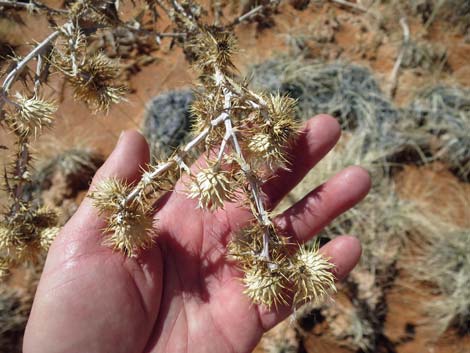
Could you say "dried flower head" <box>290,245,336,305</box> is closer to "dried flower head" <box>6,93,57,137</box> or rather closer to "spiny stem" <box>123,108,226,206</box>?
"spiny stem" <box>123,108,226,206</box>

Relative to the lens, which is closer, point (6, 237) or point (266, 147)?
point (266, 147)

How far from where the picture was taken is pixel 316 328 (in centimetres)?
288

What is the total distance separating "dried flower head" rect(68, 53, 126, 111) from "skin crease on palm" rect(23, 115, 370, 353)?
32 cm

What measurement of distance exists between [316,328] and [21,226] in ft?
6.26

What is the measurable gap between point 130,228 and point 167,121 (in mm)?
1798

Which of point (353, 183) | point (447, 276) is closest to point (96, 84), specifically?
point (353, 183)

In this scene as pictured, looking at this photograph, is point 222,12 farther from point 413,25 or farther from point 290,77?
point 413,25

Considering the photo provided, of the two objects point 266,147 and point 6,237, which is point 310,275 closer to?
point 266,147

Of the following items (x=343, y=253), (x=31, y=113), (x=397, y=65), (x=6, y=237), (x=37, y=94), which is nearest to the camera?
(x=31, y=113)

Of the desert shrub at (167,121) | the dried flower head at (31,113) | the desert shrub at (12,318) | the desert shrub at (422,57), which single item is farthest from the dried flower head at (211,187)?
the desert shrub at (422,57)

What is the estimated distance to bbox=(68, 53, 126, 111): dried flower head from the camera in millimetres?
1733

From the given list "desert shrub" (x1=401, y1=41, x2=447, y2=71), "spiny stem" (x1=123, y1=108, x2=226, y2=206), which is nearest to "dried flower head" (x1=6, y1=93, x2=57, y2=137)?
"spiny stem" (x1=123, y1=108, x2=226, y2=206)

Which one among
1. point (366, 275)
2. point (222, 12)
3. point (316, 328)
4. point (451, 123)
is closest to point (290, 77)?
point (222, 12)

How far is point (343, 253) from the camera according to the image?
90.7 inches
